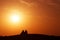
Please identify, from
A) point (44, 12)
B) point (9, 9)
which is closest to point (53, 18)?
point (44, 12)

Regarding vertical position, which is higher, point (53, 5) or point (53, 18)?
point (53, 5)

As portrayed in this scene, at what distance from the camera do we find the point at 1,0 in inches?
49.2

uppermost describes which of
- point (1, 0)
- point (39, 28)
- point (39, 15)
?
point (1, 0)

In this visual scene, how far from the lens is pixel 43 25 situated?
1.23 m

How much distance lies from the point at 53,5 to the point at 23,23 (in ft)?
1.09

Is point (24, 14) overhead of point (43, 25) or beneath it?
overhead

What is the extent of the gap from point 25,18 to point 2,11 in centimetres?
21

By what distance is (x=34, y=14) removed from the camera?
1259 millimetres

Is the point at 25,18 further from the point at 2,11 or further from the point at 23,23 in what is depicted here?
the point at 2,11

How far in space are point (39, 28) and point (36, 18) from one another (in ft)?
0.31

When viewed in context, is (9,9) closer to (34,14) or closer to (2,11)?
(2,11)

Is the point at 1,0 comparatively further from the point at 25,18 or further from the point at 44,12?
the point at 44,12

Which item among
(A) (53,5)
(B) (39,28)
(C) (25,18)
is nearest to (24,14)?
(C) (25,18)

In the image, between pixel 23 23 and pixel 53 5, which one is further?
pixel 53 5
